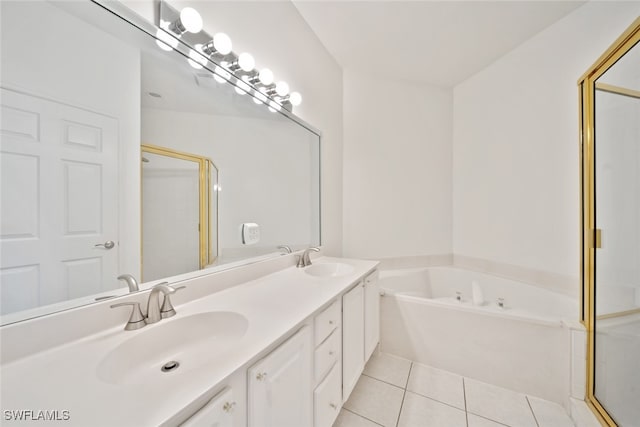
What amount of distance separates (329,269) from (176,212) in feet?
3.49

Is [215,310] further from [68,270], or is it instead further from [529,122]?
[529,122]

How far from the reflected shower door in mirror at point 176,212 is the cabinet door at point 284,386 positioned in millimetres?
544

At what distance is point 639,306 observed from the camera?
1.06m

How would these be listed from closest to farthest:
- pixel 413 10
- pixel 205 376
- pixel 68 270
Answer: pixel 205 376 < pixel 68 270 < pixel 413 10

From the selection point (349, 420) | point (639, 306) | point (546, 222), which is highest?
point (546, 222)

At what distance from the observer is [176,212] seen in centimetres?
96

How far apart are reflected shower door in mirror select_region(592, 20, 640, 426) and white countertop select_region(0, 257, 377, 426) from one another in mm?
1527

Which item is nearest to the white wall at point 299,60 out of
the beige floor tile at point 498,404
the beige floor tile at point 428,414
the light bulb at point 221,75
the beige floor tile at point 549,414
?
the light bulb at point 221,75

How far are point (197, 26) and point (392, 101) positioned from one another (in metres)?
2.03

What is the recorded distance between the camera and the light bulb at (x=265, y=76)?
133 centimetres

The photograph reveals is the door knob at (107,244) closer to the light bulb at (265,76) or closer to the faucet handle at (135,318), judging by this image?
the faucet handle at (135,318)

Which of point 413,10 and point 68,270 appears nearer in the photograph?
point 68,270

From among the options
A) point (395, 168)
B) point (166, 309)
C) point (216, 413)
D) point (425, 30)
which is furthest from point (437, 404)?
point (425, 30)

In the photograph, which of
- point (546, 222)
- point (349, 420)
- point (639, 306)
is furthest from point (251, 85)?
point (546, 222)
